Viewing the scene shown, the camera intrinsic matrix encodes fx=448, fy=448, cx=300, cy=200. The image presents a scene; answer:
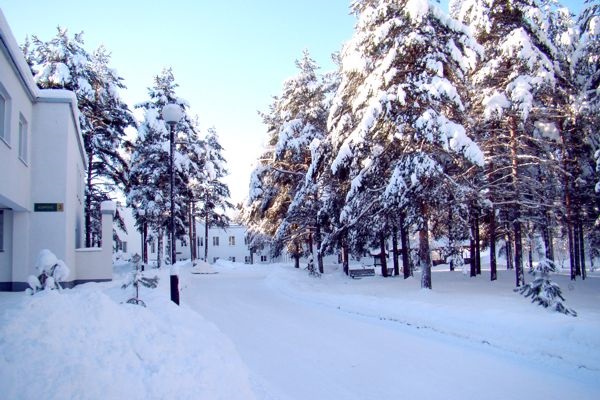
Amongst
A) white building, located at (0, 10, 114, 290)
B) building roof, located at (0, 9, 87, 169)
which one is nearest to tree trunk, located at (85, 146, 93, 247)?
building roof, located at (0, 9, 87, 169)

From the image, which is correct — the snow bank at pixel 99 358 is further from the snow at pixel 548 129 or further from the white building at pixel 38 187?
the snow at pixel 548 129

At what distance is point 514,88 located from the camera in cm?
1570

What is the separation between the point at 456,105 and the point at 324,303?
7.63m

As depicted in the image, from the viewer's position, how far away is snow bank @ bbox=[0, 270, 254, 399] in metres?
3.79

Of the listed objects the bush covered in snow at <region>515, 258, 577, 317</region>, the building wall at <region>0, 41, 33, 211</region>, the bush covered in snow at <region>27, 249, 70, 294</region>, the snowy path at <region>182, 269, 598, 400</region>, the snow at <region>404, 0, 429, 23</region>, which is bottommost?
the snowy path at <region>182, 269, 598, 400</region>

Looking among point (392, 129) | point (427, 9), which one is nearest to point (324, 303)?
point (392, 129)

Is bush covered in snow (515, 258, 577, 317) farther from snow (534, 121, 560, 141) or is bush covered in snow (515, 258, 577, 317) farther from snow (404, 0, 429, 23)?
snow (534, 121, 560, 141)

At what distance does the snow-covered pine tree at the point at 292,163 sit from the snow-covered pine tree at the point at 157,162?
5.06 meters

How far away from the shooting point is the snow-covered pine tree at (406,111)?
14.2 metres

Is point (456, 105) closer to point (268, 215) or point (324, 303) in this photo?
point (324, 303)

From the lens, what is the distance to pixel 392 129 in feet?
51.4

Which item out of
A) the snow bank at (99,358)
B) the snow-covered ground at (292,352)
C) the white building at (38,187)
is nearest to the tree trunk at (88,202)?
the white building at (38,187)

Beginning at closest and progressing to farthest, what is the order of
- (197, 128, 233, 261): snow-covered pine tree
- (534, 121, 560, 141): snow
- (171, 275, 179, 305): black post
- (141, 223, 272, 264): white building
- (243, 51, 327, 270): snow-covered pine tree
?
(171, 275, 179, 305): black post, (534, 121, 560, 141): snow, (243, 51, 327, 270): snow-covered pine tree, (197, 128, 233, 261): snow-covered pine tree, (141, 223, 272, 264): white building

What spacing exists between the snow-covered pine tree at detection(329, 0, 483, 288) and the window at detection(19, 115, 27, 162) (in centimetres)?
1004
